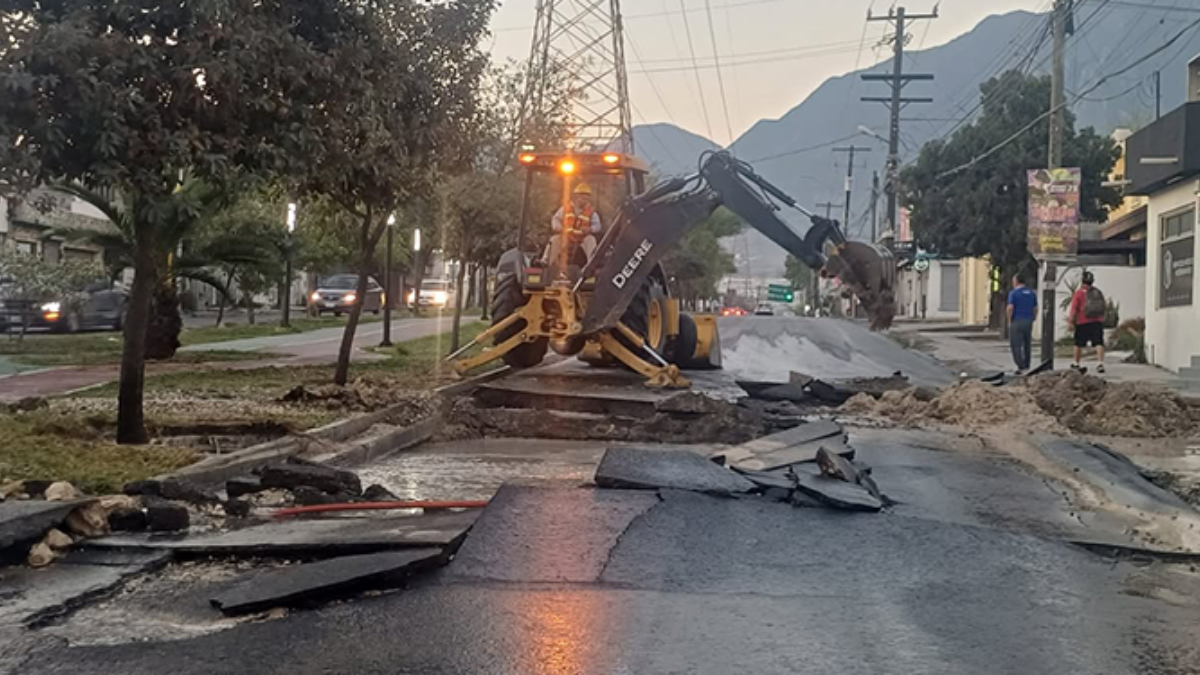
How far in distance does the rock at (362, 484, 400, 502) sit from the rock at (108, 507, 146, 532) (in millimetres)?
1625

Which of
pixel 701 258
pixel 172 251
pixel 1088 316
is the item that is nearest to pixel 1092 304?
pixel 1088 316

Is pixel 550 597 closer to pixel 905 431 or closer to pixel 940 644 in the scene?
pixel 940 644

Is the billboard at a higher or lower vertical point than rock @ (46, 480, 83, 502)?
higher

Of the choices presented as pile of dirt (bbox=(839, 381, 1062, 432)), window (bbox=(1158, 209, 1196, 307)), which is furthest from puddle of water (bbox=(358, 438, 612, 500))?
window (bbox=(1158, 209, 1196, 307))

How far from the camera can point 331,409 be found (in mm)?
13469

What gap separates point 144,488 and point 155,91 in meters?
2.94

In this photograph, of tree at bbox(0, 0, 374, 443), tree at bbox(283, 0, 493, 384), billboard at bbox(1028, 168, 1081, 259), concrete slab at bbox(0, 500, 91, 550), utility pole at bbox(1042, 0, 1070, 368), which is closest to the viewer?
concrete slab at bbox(0, 500, 91, 550)

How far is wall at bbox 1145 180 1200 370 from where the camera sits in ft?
71.7

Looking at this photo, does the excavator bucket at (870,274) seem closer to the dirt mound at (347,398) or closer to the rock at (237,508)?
the dirt mound at (347,398)

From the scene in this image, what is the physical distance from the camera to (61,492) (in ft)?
25.5

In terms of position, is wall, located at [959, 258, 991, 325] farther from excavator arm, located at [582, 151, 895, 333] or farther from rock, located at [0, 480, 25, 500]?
rock, located at [0, 480, 25, 500]

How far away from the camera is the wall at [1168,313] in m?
21.9

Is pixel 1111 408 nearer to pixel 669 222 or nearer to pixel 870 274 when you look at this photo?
pixel 870 274

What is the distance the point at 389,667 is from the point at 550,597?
1243mm
